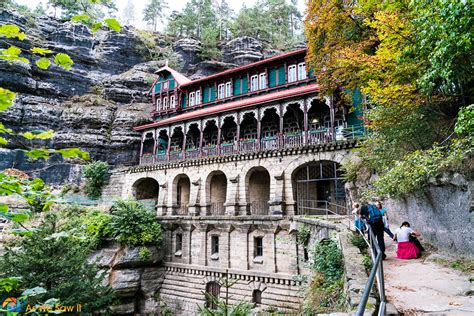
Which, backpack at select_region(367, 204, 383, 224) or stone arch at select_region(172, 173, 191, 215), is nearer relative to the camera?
backpack at select_region(367, 204, 383, 224)

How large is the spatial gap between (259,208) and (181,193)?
8.61 meters

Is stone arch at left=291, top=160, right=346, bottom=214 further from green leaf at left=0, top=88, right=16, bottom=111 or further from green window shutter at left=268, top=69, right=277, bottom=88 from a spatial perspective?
green leaf at left=0, top=88, right=16, bottom=111

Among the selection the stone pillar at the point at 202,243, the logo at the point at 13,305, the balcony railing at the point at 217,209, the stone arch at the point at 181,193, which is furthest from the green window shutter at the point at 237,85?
the logo at the point at 13,305

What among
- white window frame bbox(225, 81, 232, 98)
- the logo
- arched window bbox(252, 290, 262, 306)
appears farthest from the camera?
white window frame bbox(225, 81, 232, 98)

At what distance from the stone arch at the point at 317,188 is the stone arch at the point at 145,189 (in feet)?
49.0

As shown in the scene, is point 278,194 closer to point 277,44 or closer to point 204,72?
point 204,72

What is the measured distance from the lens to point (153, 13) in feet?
215

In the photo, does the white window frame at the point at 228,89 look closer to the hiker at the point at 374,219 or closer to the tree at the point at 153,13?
the hiker at the point at 374,219

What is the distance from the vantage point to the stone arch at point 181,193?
89.4 ft

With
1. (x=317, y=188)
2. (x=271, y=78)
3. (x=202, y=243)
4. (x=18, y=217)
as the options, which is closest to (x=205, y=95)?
(x=271, y=78)

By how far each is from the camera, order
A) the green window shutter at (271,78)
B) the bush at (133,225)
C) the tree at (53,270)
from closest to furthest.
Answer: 1. the tree at (53,270)
2. the bush at (133,225)
3. the green window shutter at (271,78)

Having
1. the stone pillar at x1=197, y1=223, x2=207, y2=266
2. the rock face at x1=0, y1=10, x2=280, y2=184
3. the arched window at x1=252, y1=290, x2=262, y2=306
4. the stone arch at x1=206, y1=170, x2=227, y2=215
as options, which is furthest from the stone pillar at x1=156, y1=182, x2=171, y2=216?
the arched window at x1=252, y1=290, x2=262, y2=306

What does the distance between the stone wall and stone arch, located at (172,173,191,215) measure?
20232 millimetres

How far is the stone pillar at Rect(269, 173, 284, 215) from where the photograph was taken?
20.9m
